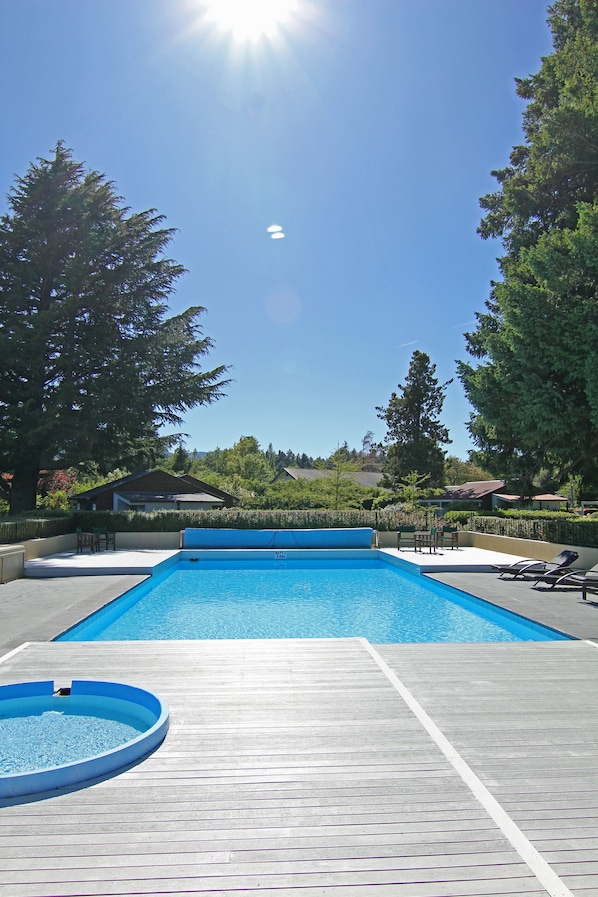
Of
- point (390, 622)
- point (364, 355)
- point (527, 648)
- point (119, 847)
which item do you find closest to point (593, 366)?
point (390, 622)

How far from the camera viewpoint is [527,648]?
6805 mm

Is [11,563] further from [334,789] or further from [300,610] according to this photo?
[334,789]

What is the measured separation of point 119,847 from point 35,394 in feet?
77.3

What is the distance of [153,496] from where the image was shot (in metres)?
28.6

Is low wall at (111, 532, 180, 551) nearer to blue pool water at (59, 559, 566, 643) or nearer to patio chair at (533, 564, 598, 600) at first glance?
blue pool water at (59, 559, 566, 643)

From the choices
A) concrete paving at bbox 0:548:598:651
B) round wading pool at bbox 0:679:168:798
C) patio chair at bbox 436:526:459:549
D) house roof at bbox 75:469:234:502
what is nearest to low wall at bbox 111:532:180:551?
concrete paving at bbox 0:548:598:651

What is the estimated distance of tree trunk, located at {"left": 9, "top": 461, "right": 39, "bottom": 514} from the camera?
2430 cm

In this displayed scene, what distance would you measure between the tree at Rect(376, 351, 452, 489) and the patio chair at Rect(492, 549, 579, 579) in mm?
26296

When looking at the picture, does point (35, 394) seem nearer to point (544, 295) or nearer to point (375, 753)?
point (544, 295)

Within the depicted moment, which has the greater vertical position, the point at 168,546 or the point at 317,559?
the point at 168,546

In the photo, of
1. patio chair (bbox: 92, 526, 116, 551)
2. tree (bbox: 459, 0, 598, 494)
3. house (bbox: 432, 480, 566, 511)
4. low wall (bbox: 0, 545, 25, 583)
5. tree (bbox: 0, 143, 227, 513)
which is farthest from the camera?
house (bbox: 432, 480, 566, 511)

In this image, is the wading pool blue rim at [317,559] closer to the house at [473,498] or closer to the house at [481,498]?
the house at [481,498]

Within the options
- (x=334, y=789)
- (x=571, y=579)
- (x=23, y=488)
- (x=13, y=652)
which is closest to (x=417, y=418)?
(x=23, y=488)

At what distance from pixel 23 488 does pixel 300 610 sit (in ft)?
58.3
